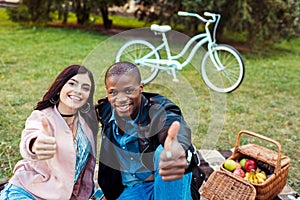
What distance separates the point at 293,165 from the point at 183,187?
1.97 meters

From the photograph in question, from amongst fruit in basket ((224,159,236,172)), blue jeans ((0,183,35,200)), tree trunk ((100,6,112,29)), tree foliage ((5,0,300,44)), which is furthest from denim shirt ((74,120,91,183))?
tree trunk ((100,6,112,29))

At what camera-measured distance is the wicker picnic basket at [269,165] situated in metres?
2.50

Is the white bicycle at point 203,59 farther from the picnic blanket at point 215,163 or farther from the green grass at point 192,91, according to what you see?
the picnic blanket at point 215,163

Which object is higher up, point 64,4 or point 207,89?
point 64,4

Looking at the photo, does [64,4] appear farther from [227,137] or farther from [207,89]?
[227,137]

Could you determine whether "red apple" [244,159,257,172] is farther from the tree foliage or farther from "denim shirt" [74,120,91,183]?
the tree foliage

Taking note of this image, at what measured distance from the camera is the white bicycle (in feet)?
15.7

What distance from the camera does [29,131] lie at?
1.70 meters

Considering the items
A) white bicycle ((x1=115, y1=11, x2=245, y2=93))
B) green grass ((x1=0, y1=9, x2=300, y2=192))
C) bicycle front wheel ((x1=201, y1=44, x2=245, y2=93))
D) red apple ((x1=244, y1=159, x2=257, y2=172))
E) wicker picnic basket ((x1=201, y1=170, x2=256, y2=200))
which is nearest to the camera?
green grass ((x1=0, y1=9, x2=300, y2=192))

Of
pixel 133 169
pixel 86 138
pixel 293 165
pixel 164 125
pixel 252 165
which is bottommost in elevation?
pixel 293 165

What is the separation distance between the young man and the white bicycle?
2.68 m

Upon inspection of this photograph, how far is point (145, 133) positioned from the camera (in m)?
1.73

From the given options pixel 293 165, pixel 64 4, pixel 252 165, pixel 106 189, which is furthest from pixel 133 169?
pixel 64 4

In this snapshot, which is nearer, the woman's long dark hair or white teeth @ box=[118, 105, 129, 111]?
white teeth @ box=[118, 105, 129, 111]
